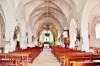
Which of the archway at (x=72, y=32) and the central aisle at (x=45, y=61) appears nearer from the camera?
the central aisle at (x=45, y=61)

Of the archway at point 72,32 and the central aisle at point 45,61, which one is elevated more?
the archway at point 72,32

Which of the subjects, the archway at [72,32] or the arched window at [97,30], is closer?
the archway at [72,32]

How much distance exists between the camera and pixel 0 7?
15.7 meters

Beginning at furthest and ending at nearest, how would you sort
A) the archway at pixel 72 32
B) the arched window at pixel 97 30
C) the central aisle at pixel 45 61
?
the arched window at pixel 97 30 < the archway at pixel 72 32 < the central aisle at pixel 45 61

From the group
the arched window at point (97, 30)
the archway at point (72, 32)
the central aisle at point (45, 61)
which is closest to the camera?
the central aisle at point (45, 61)

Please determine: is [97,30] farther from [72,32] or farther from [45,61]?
[45,61]

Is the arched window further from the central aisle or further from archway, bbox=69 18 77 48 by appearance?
the central aisle

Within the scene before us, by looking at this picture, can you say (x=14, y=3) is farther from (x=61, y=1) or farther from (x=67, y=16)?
(x=67, y=16)

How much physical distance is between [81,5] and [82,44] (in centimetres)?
344

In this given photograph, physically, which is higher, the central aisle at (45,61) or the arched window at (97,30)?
the arched window at (97,30)

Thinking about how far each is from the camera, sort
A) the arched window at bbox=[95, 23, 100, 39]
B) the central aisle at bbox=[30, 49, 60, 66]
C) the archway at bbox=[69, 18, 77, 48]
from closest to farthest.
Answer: the central aisle at bbox=[30, 49, 60, 66] < the archway at bbox=[69, 18, 77, 48] < the arched window at bbox=[95, 23, 100, 39]

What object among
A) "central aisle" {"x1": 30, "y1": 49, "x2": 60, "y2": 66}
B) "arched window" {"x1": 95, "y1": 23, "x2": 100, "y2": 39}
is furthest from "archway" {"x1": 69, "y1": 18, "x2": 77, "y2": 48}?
"central aisle" {"x1": 30, "y1": 49, "x2": 60, "y2": 66}

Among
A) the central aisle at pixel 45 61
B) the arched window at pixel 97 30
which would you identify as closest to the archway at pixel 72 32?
the arched window at pixel 97 30

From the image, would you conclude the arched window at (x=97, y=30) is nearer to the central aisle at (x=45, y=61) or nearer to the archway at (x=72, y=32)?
the archway at (x=72, y=32)
